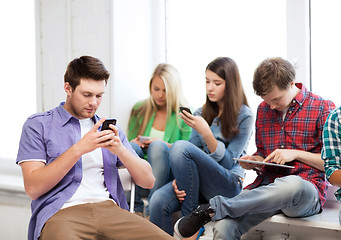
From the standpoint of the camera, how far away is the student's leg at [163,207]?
2.43 meters

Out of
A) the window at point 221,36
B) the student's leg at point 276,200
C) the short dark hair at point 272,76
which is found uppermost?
the window at point 221,36

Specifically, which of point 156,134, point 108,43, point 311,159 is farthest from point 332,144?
point 108,43

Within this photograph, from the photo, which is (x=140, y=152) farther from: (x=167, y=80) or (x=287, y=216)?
(x=287, y=216)

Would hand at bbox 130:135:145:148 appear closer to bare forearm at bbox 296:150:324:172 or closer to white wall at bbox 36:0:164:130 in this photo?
white wall at bbox 36:0:164:130

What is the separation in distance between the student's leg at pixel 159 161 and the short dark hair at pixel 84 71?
814 millimetres

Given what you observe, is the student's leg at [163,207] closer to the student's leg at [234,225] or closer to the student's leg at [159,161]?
the student's leg at [159,161]

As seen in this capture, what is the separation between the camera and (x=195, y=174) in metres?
2.38

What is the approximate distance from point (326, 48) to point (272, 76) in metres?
0.63

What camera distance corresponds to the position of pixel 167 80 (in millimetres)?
2910

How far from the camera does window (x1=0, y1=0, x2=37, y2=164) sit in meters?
3.65

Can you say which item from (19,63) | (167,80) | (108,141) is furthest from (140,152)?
(19,63)

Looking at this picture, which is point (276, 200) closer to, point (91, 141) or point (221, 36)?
point (91, 141)

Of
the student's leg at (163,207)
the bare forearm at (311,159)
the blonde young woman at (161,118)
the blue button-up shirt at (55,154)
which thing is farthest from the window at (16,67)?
the bare forearm at (311,159)

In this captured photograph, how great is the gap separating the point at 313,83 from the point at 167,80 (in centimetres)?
94
